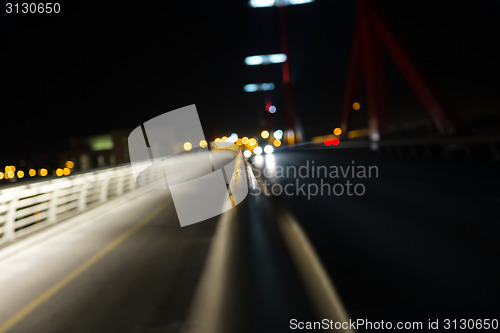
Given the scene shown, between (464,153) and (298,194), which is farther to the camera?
(464,153)

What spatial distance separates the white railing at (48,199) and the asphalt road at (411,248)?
19.8ft

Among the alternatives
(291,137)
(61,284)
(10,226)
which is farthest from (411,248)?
(291,137)

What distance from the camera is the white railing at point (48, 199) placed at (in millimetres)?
10930

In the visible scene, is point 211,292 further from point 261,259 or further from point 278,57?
point 278,57

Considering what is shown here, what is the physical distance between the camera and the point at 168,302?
5.56 metres

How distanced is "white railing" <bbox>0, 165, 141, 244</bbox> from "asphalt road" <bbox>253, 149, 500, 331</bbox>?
6024 mm

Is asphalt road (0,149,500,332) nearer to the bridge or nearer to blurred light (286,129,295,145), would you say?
the bridge

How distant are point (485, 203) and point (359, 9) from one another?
27.2 meters

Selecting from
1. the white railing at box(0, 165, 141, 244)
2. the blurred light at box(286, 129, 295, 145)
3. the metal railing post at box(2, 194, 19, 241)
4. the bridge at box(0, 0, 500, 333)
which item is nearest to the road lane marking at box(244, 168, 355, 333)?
the bridge at box(0, 0, 500, 333)

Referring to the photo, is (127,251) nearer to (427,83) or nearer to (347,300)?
(347,300)

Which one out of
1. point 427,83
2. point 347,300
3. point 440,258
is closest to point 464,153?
point 427,83

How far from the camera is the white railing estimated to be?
35.9ft

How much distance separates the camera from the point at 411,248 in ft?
24.5

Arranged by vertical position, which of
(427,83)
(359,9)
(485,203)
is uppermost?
(359,9)
